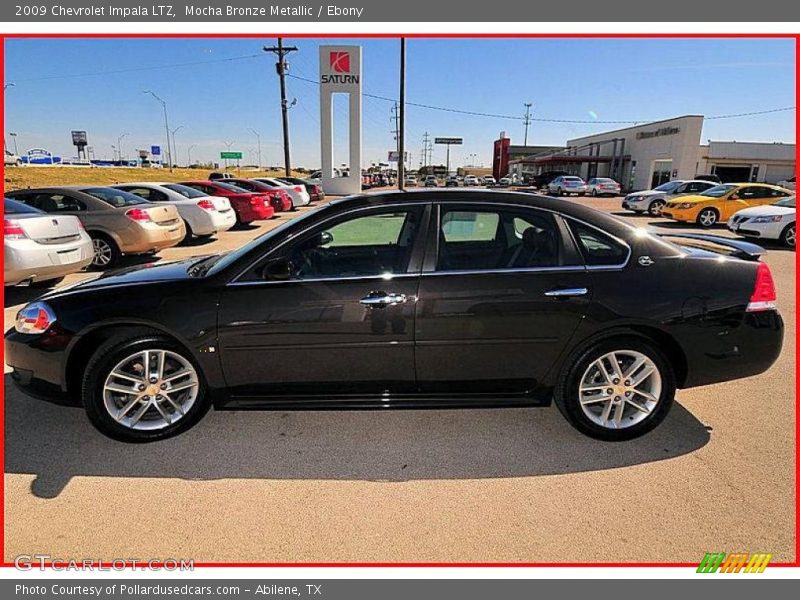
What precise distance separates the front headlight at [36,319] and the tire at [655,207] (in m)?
20.8

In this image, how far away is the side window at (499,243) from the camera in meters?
3.04

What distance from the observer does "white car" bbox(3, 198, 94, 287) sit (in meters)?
5.59

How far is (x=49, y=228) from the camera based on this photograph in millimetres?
6047

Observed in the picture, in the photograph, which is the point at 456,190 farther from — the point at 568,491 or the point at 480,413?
the point at 568,491

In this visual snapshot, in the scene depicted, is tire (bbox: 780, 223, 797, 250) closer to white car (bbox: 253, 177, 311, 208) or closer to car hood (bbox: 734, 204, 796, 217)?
car hood (bbox: 734, 204, 796, 217)

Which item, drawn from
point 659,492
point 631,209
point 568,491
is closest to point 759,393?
point 659,492

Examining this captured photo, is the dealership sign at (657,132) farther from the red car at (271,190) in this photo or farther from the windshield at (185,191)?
the windshield at (185,191)

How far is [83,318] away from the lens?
2959 mm

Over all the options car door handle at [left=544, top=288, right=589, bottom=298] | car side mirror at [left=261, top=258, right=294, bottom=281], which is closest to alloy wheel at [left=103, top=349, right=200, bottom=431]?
car side mirror at [left=261, top=258, right=294, bottom=281]

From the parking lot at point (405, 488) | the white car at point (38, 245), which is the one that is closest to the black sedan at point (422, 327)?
the parking lot at point (405, 488)

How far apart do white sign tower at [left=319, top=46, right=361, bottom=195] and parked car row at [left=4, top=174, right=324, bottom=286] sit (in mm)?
17585

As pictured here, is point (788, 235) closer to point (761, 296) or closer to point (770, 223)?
point (770, 223)

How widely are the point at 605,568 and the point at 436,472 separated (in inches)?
38.9

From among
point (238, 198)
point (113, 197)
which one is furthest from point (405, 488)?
point (238, 198)
